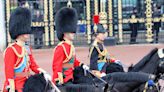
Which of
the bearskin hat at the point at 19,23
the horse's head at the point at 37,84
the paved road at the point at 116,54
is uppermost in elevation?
the bearskin hat at the point at 19,23

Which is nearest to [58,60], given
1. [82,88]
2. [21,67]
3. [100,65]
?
[21,67]

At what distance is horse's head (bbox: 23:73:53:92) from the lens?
16.2 feet

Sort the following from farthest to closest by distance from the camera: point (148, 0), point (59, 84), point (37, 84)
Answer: point (148, 0), point (59, 84), point (37, 84)

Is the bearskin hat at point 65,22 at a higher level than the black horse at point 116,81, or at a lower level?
higher

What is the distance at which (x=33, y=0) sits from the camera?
1781cm

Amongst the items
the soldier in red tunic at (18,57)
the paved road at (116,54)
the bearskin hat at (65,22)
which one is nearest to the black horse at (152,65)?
the bearskin hat at (65,22)

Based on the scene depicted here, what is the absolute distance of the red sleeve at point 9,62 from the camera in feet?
16.4

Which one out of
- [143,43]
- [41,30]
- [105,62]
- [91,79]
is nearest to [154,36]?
[143,43]

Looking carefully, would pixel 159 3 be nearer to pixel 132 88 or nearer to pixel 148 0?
pixel 148 0

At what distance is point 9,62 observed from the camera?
505 cm

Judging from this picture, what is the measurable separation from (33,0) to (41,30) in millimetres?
1277

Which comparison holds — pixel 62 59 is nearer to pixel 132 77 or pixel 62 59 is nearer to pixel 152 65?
pixel 132 77

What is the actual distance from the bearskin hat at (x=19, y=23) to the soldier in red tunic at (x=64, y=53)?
1.46ft

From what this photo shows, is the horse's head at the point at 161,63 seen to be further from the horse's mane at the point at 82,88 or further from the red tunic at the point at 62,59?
the red tunic at the point at 62,59
